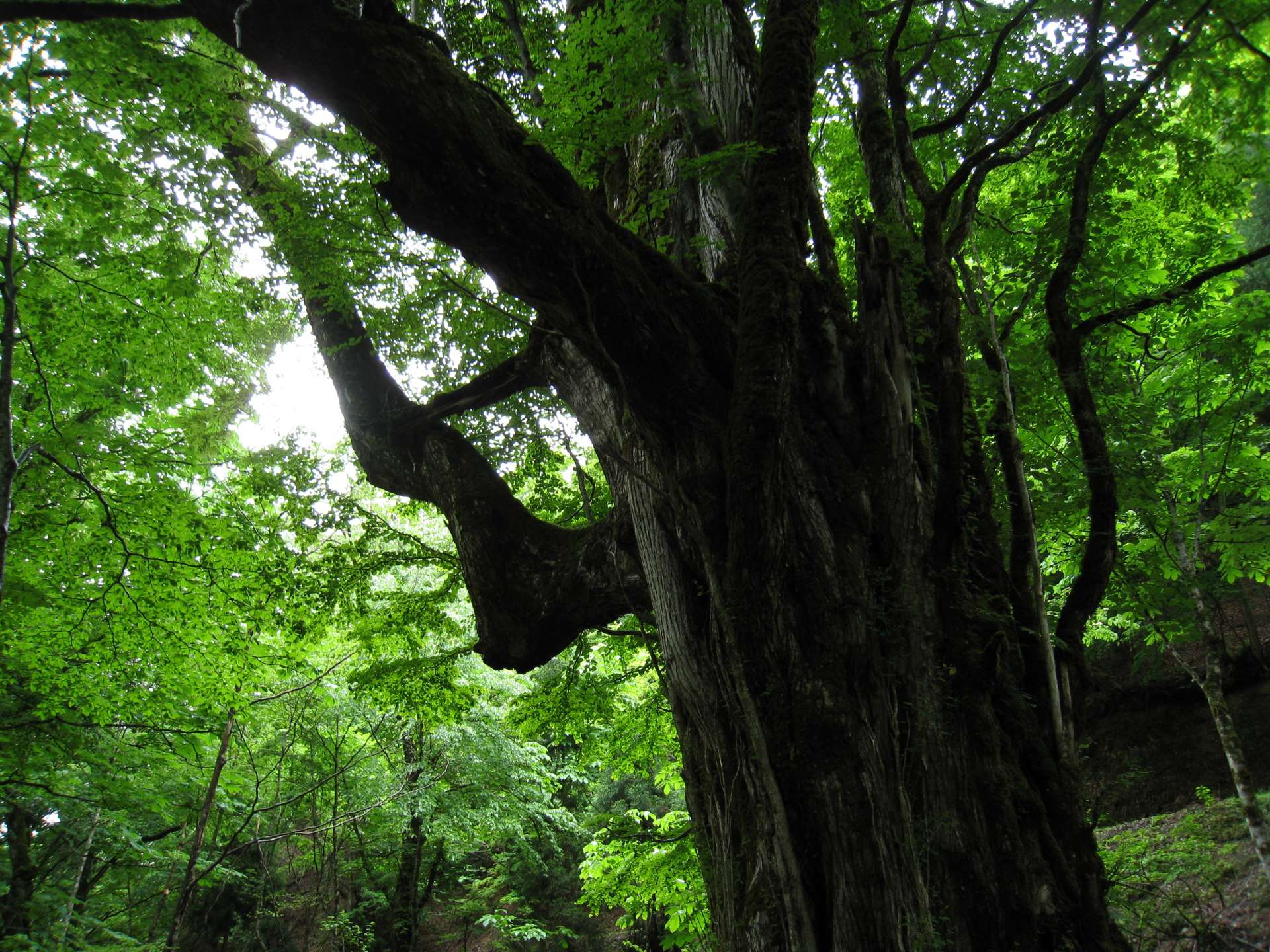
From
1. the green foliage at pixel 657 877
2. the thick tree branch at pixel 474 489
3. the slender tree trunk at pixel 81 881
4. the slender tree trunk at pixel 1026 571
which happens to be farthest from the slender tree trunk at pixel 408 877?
the slender tree trunk at pixel 1026 571

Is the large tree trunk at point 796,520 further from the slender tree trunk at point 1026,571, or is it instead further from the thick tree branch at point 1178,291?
the thick tree branch at point 1178,291

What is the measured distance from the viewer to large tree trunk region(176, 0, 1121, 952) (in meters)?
2.19

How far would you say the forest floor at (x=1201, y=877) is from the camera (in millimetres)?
5480

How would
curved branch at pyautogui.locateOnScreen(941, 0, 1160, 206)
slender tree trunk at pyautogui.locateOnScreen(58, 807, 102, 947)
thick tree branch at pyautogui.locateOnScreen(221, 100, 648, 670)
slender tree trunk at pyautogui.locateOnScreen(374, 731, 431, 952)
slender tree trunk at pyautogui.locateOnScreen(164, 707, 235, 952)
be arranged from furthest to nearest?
slender tree trunk at pyautogui.locateOnScreen(374, 731, 431, 952) < slender tree trunk at pyautogui.locateOnScreen(164, 707, 235, 952) < slender tree trunk at pyautogui.locateOnScreen(58, 807, 102, 947) < thick tree branch at pyautogui.locateOnScreen(221, 100, 648, 670) < curved branch at pyautogui.locateOnScreen(941, 0, 1160, 206)

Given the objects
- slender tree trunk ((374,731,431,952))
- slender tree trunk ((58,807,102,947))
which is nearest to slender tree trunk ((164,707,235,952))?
slender tree trunk ((58,807,102,947))

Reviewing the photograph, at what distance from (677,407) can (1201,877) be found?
7.54 meters

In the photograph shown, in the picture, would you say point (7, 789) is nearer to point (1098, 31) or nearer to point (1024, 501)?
point (1024, 501)

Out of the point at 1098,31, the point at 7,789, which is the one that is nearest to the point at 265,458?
the point at 7,789

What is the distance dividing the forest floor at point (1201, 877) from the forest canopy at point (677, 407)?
100cm

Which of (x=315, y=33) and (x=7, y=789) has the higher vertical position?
(x=315, y=33)

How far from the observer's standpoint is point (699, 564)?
2.80 meters

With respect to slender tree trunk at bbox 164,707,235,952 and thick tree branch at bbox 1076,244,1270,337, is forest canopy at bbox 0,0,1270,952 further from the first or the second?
slender tree trunk at bbox 164,707,235,952

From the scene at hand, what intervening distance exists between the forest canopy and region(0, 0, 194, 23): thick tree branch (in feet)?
0.06

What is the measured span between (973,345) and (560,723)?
435 centimetres
